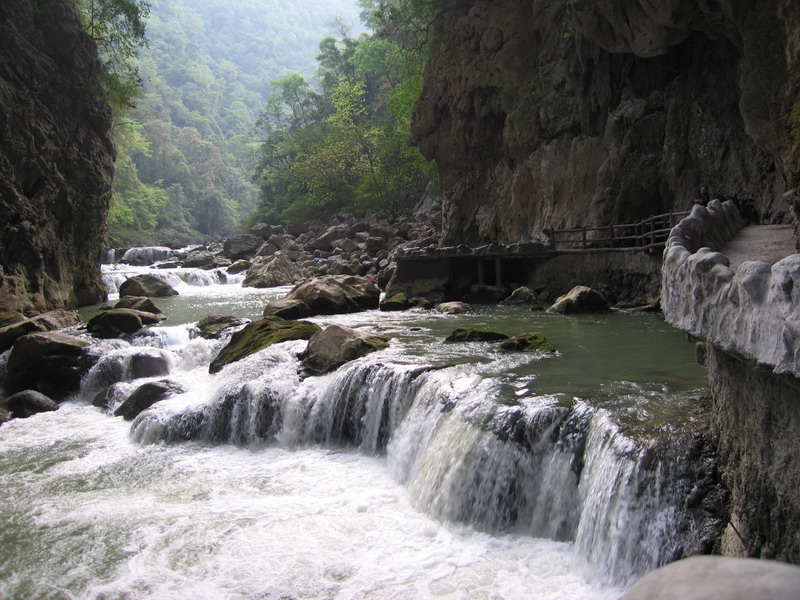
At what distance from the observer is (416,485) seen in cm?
777

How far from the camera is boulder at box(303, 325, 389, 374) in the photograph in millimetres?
11406

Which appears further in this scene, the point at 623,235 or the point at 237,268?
the point at 237,268

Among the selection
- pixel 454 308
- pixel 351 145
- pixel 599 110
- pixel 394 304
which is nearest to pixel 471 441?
A: pixel 454 308

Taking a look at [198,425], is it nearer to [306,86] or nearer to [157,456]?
[157,456]

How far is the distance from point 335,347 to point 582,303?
757cm

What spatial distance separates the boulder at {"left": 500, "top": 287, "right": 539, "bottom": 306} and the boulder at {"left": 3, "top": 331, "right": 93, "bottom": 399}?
11.6 m

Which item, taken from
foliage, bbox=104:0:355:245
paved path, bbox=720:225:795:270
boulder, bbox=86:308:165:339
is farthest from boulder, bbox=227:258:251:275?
paved path, bbox=720:225:795:270

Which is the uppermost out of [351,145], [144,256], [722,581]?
[351,145]

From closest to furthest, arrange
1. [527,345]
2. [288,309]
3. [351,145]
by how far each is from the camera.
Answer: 1. [527,345]
2. [288,309]
3. [351,145]

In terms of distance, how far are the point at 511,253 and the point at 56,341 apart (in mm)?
13130

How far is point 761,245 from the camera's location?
1034 centimetres

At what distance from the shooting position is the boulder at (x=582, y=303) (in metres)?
16.3

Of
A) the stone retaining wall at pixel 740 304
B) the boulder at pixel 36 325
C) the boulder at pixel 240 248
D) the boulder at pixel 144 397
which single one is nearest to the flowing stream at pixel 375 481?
the boulder at pixel 144 397

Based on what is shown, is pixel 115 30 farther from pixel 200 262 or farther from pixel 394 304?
pixel 394 304
